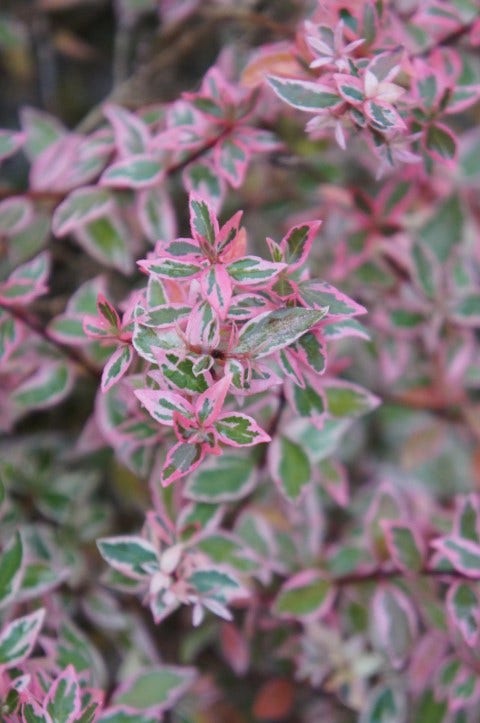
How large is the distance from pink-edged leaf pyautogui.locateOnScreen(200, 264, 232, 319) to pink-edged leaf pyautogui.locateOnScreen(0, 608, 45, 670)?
454 mm

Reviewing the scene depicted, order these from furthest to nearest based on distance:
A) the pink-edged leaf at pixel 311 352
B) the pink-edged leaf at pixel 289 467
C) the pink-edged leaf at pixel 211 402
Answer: the pink-edged leaf at pixel 289 467, the pink-edged leaf at pixel 311 352, the pink-edged leaf at pixel 211 402

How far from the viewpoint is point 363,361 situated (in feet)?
5.42

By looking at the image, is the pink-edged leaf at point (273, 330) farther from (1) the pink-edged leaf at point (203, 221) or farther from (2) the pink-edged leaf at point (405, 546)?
(2) the pink-edged leaf at point (405, 546)

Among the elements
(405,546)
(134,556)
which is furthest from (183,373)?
(405,546)

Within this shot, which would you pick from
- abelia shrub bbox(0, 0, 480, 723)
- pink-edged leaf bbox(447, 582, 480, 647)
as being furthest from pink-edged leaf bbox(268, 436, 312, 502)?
pink-edged leaf bbox(447, 582, 480, 647)

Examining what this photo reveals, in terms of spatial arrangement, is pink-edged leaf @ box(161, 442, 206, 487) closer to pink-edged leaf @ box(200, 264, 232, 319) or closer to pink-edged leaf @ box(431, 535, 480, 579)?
pink-edged leaf @ box(200, 264, 232, 319)

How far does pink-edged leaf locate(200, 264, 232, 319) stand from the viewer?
83cm

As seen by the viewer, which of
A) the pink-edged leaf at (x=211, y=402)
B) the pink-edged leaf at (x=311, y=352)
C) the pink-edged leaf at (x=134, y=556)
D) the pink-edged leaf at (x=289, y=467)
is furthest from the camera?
the pink-edged leaf at (x=289, y=467)

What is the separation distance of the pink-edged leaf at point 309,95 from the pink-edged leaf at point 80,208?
37 centimetres

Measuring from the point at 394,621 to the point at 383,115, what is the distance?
2.39 feet

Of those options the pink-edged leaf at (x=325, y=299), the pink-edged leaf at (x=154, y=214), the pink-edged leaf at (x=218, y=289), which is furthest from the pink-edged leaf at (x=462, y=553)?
the pink-edged leaf at (x=154, y=214)

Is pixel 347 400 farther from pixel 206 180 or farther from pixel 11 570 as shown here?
pixel 11 570

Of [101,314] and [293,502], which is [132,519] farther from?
[101,314]

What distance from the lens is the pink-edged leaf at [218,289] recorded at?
2.72ft
